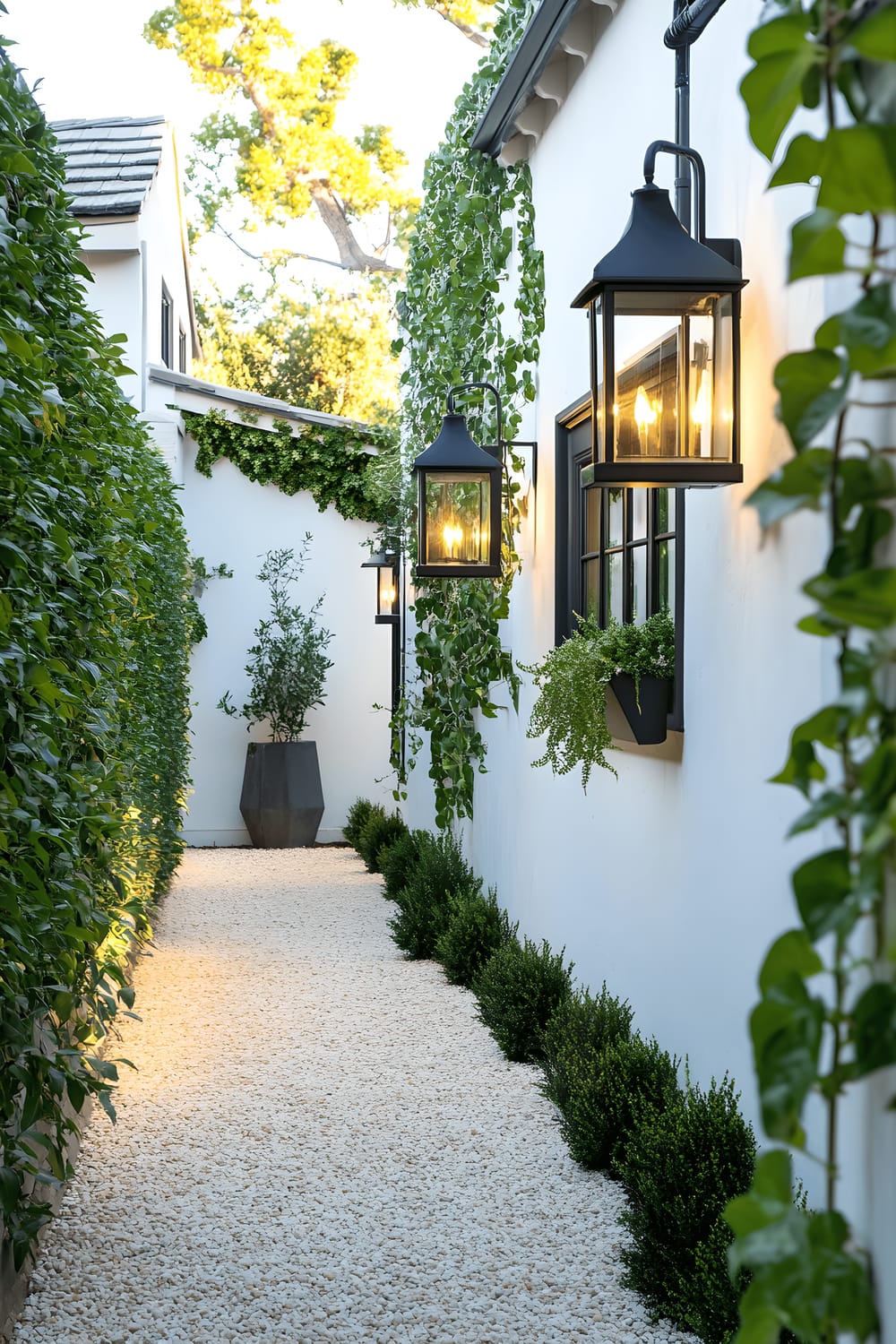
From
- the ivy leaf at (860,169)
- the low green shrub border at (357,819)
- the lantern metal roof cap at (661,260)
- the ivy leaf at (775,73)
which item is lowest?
the low green shrub border at (357,819)

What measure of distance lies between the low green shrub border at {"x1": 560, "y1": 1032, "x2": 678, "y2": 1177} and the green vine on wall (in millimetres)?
7389

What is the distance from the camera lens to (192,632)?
9.65 m

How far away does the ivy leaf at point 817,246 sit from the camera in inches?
35.7

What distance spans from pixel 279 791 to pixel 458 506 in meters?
5.61

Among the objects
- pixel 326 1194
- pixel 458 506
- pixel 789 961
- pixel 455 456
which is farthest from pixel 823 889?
pixel 458 506

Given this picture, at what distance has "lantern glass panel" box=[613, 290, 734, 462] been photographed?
264 centimetres

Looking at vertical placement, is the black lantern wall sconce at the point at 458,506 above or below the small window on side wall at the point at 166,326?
below

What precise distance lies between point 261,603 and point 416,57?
10.4 m

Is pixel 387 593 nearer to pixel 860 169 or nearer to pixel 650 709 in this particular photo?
pixel 650 709

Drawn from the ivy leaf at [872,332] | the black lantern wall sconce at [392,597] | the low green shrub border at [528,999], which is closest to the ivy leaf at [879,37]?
the ivy leaf at [872,332]

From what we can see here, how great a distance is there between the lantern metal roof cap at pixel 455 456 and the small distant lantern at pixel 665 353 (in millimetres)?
1855

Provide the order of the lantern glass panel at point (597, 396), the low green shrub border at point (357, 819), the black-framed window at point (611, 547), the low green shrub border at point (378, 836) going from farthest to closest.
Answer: the low green shrub border at point (357, 819), the low green shrub border at point (378, 836), the black-framed window at point (611, 547), the lantern glass panel at point (597, 396)

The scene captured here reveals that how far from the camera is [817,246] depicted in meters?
0.91

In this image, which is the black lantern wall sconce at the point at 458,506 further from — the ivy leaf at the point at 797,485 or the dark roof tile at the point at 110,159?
the dark roof tile at the point at 110,159
